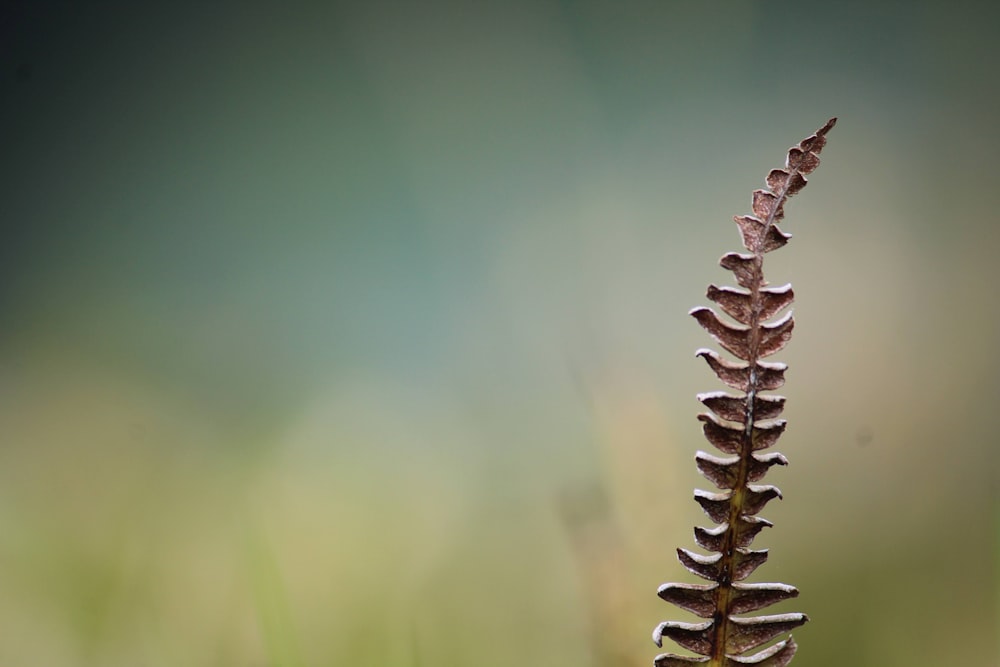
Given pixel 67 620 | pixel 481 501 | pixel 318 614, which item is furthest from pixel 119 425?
pixel 481 501

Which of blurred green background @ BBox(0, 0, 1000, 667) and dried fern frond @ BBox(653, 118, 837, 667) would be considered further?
blurred green background @ BBox(0, 0, 1000, 667)

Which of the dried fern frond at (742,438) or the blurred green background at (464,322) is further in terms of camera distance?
the blurred green background at (464,322)

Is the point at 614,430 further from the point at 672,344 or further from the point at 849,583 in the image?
the point at 849,583

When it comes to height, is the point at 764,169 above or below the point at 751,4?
below
